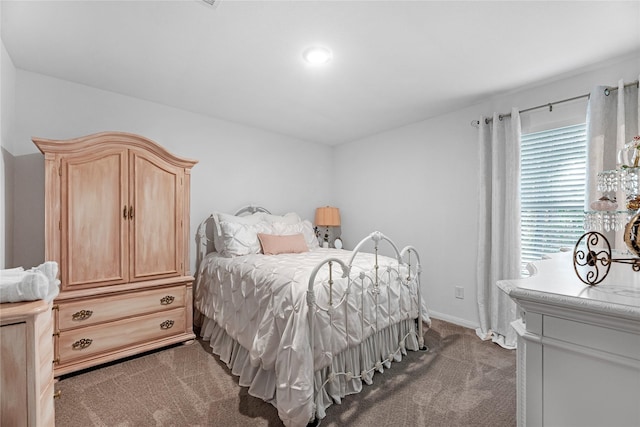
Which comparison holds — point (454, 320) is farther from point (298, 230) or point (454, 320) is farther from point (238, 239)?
point (238, 239)

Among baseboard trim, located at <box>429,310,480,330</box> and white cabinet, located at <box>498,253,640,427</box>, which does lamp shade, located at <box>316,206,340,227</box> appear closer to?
baseboard trim, located at <box>429,310,480,330</box>

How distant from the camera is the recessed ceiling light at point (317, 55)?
205 cm

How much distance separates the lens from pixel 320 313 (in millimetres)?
1780

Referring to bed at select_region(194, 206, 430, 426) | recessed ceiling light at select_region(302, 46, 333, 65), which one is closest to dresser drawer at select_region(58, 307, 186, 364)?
bed at select_region(194, 206, 430, 426)

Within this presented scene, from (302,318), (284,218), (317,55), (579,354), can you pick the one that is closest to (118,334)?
(302,318)

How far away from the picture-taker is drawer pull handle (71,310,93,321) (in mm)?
2189

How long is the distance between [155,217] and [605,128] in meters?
3.89

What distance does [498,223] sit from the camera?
2811mm

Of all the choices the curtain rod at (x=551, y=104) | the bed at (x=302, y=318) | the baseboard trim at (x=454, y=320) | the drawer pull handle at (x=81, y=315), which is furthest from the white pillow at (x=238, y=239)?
the curtain rod at (x=551, y=104)

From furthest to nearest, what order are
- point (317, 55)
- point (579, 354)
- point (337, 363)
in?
point (317, 55) < point (337, 363) < point (579, 354)

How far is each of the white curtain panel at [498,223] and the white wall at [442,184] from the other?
16 cm

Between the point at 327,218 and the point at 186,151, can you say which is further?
the point at 327,218

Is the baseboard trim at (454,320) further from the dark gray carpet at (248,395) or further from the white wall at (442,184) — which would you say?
the dark gray carpet at (248,395)

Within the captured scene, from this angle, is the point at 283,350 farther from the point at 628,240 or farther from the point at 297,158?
the point at 297,158
